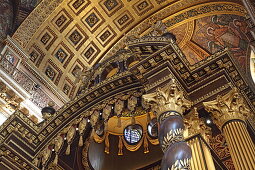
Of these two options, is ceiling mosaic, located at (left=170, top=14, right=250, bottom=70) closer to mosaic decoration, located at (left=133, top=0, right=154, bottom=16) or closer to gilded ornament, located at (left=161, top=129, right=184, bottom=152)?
mosaic decoration, located at (left=133, top=0, right=154, bottom=16)

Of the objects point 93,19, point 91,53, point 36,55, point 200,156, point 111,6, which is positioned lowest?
point 200,156

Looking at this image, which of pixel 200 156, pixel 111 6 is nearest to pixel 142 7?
pixel 111 6

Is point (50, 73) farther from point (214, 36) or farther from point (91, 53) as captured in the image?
point (214, 36)

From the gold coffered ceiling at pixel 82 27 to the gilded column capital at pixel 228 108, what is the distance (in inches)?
213

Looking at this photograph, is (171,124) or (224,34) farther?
(224,34)

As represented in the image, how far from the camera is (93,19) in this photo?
11102 millimetres

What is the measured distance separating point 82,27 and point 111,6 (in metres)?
1.07

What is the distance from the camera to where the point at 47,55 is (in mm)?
10797

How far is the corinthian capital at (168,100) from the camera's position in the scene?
4.98 metres

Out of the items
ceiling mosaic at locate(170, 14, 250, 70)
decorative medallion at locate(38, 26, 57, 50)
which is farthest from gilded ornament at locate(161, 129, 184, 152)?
decorative medallion at locate(38, 26, 57, 50)

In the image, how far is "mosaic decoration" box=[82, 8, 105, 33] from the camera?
1104 centimetres

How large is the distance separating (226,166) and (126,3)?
6838mm

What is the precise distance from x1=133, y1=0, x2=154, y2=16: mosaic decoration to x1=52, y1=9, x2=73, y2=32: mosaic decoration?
199 cm

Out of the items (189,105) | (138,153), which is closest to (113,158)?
(138,153)
